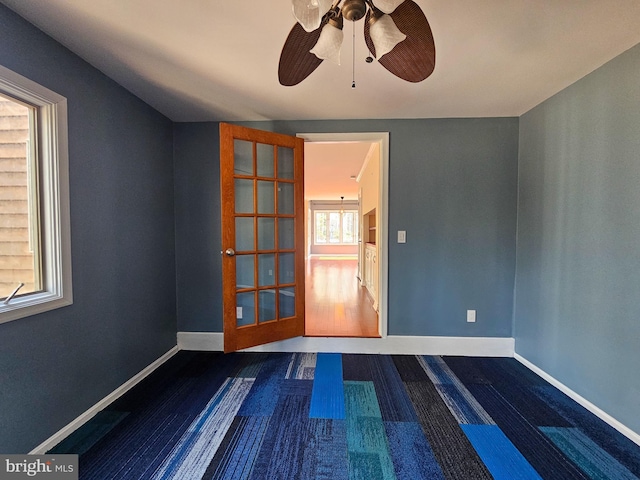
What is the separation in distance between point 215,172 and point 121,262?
1.15m

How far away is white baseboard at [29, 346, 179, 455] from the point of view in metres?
1.46

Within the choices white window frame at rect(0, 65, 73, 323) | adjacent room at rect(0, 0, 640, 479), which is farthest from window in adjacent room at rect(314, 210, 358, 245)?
white window frame at rect(0, 65, 73, 323)

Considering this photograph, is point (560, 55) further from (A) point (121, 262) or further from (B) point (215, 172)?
(A) point (121, 262)

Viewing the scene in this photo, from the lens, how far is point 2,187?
1.36m

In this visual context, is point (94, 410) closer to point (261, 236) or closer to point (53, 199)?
point (53, 199)

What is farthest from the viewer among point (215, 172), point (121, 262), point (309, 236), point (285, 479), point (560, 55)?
point (309, 236)

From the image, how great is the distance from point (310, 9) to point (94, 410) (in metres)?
2.52

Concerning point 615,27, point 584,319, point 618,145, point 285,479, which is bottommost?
point 285,479

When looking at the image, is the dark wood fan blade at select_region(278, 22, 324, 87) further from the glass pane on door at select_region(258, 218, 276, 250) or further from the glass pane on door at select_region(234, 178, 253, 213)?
the glass pane on door at select_region(258, 218, 276, 250)

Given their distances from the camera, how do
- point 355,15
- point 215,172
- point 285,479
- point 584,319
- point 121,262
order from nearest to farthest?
point 355,15
point 285,479
point 584,319
point 121,262
point 215,172

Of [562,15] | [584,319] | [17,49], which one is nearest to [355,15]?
[562,15]

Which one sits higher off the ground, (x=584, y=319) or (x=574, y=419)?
(x=584, y=319)

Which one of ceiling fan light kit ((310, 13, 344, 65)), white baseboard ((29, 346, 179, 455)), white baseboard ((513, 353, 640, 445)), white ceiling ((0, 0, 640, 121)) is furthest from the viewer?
white baseboard ((513, 353, 640, 445))

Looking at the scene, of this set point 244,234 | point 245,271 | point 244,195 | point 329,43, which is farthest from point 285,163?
point 329,43
